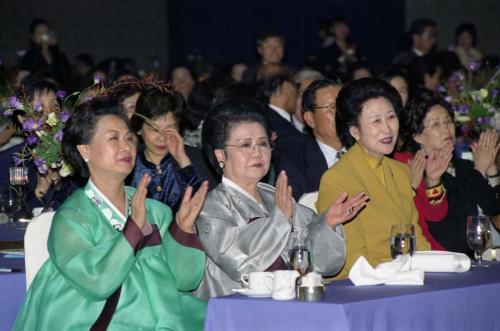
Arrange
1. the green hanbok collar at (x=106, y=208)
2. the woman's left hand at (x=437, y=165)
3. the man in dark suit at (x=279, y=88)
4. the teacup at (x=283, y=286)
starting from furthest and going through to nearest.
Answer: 1. the man in dark suit at (x=279, y=88)
2. the woman's left hand at (x=437, y=165)
3. the green hanbok collar at (x=106, y=208)
4. the teacup at (x=283, y=286)

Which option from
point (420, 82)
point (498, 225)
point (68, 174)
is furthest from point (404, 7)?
point (68, 174)

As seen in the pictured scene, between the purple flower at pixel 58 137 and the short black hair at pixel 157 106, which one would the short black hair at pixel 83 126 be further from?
the short black hair at pixel 157 106

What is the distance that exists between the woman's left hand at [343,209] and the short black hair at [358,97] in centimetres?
82

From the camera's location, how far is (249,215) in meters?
4.30

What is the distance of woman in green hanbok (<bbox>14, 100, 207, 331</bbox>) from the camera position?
3.82m

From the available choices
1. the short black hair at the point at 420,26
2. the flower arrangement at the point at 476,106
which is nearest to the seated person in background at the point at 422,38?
the short black hair at the point at 420,26

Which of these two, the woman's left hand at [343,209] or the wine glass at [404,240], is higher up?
the woman's left hand at [343,209]

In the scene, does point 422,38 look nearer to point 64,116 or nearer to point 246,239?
point 64,116

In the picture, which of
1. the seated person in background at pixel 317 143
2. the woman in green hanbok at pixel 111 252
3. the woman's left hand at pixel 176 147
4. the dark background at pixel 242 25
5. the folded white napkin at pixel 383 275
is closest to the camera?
the folded white napkin at pixel 383 275

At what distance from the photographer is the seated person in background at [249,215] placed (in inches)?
159

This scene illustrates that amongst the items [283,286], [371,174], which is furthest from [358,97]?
[283,286]

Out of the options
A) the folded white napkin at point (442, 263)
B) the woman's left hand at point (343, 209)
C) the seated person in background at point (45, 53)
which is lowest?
the folded white napkin at point (442, 263)

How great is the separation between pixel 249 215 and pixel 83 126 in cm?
78

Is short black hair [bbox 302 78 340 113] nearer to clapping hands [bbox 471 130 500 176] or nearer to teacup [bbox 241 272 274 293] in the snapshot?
clapping hands [bbox 471 130 500 176]
